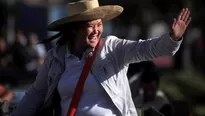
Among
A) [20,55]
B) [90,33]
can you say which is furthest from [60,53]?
[20,55]

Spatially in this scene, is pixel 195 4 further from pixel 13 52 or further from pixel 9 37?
pixel 9 37

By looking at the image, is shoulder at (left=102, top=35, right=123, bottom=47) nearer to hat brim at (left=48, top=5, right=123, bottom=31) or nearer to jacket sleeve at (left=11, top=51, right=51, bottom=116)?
hat brim at (left=48, top=5, right=123, bottom=31)

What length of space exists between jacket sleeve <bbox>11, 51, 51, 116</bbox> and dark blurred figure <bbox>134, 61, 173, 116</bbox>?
6.54 feet

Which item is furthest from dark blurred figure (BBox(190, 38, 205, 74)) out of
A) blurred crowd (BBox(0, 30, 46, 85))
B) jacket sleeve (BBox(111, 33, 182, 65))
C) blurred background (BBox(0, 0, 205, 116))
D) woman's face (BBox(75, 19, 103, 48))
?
jacket sleeve (BBox(111, 33, 182, 65))

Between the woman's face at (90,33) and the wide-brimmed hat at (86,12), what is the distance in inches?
1.5

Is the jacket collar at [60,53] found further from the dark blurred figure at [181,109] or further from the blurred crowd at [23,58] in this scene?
the blurred crowd at [23,58]

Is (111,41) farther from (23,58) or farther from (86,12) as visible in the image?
(23,58)

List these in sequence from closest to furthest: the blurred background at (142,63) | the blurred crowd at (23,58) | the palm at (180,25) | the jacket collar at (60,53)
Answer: the palm at (180,25)
the jacket collar at (60,53)
the blurred background at (142,63)
the blurred crowd at (23,58)

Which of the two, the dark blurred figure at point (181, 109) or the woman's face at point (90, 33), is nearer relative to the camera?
the woman's face at point (90, 33)

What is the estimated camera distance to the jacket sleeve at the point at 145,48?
376cm

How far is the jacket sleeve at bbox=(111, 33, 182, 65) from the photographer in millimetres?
3756

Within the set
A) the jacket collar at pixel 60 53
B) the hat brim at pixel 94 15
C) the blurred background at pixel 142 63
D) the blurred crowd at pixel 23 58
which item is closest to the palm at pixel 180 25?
the hat brim at pixel 94 15

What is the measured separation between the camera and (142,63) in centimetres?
755

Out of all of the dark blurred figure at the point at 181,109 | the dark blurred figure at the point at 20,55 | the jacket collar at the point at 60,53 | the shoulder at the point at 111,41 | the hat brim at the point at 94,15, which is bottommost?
the dark blurred figure at the point at 20,55
